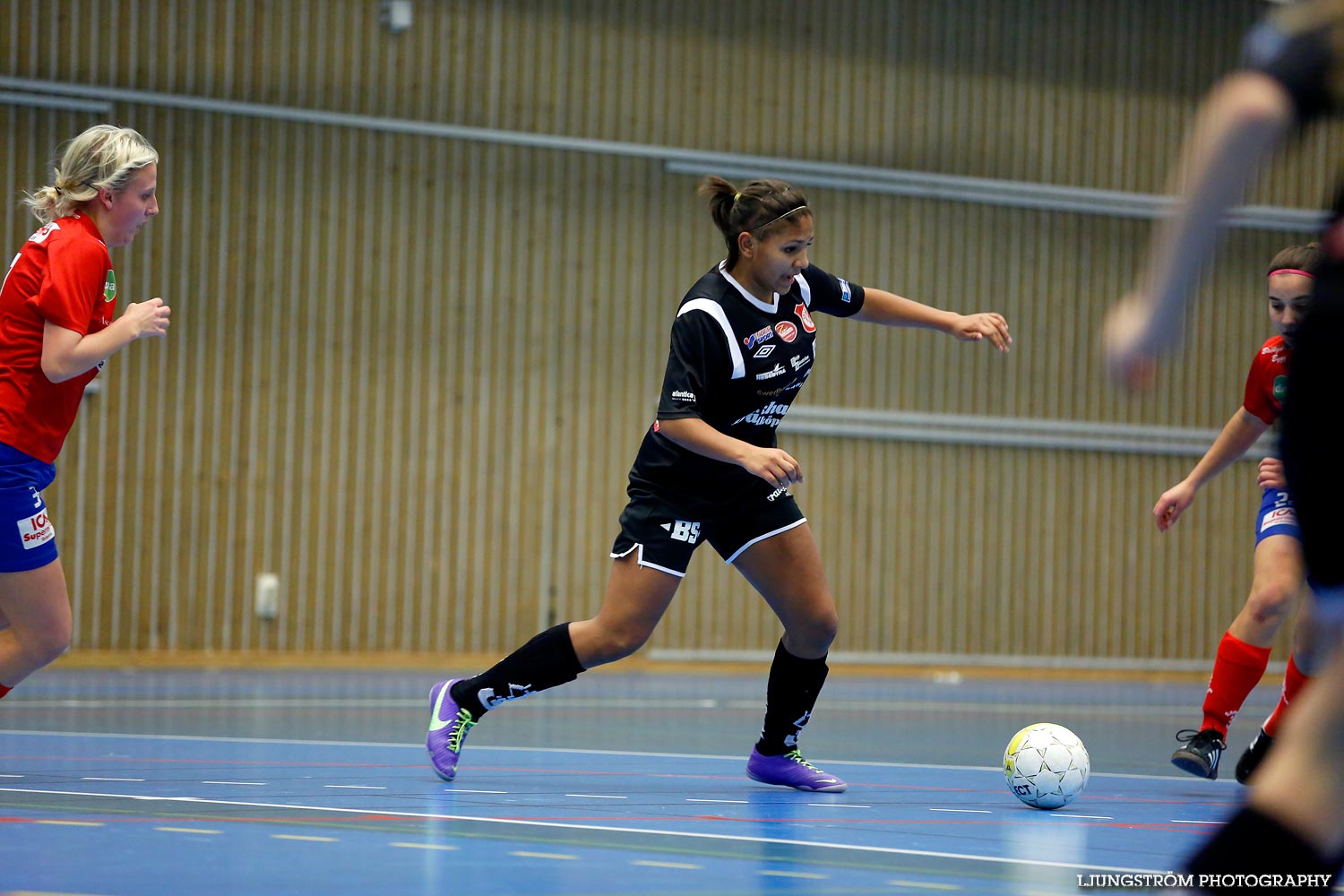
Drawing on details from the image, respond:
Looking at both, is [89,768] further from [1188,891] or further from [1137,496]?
[1137,496]

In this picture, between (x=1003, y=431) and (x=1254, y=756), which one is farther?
(x=1003, y=431)

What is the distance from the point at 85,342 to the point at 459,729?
67.0 inches

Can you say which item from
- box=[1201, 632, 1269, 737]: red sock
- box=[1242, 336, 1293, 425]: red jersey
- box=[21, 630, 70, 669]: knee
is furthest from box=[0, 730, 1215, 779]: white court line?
box=[21, 630, 70, 669]: knee

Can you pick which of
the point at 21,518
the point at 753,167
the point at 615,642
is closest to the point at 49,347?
the point at 21,518

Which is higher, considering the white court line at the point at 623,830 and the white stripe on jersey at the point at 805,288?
the white stripe on jersey at the point at 805,288

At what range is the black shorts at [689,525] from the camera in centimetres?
484

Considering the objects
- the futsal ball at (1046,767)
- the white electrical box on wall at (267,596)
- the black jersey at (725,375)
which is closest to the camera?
the futsal ball at (1046,767)

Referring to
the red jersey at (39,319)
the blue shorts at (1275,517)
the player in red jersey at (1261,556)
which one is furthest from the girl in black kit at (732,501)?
the red jersey at (39,319)

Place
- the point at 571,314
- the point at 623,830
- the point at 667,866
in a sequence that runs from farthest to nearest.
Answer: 1. the point at 571,314
2. the point at 623,830
3. the point at 667,866

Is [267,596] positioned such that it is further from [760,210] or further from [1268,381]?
[1268,381]

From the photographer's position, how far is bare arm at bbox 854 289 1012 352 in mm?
4953

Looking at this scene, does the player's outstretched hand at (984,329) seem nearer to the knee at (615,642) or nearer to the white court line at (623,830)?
the knee at (615,642)

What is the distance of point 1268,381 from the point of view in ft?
16.6

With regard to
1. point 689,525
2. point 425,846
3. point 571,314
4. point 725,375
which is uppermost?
point 571,314
